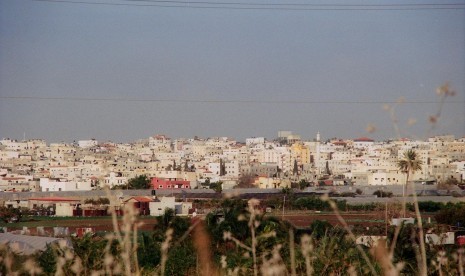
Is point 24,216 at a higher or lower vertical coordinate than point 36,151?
lower

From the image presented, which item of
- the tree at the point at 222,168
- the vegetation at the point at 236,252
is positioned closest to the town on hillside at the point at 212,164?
the tree at the point at 222,168

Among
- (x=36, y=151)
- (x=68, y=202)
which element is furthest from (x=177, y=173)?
(x=36, y=151)

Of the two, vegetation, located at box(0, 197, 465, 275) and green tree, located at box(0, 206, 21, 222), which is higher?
green tree, located at box(0, 206, 21, 222)

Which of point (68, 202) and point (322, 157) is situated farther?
point (322, 157)

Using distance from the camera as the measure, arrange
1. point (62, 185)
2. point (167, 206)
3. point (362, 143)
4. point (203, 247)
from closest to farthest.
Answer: point (203, 247)
point (167, 206)
point (62, 185)
point (362, 143)

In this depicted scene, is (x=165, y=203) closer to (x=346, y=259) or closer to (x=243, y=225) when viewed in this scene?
(x=243, y=225)

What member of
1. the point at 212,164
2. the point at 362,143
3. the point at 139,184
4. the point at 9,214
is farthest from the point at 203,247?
the point at 362,143

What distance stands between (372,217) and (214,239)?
12044mm

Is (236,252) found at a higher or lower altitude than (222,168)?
lower

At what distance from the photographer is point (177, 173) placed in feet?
194

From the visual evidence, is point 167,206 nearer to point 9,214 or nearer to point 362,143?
point 9,214

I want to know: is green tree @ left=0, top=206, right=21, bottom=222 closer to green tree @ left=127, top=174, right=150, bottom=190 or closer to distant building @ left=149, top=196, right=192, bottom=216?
distant building @ left=149, top=196, right=192, bottom=216

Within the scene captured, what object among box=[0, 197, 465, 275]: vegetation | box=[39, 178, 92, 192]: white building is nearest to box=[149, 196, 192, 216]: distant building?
box=[0, 197, 465, 275]: vegetation

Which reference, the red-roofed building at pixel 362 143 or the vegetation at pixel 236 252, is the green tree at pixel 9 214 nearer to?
the vegetation at pixel 236 252
